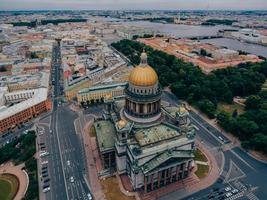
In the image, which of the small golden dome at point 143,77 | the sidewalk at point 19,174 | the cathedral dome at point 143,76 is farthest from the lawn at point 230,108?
the sidewalk at point 19,174

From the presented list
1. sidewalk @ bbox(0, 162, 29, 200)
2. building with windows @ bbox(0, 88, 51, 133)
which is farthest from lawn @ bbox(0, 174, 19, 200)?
building with windows @ bbox(0, 88, 51, 133)

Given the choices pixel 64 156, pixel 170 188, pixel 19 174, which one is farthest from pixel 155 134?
pixel 19 174

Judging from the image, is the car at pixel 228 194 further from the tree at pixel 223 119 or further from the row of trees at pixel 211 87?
the row of trees at pixel 211 87

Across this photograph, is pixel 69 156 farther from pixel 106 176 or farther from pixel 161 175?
pixel 161 175

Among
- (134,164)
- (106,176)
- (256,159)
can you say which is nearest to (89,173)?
(106,176)

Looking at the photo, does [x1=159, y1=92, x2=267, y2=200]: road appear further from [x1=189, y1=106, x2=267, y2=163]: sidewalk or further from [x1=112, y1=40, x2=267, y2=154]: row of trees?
[x1=112, y1=40, x2=267, y2=154]: row of trees

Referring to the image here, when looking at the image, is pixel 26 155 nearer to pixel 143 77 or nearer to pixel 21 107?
pixel 21 107
